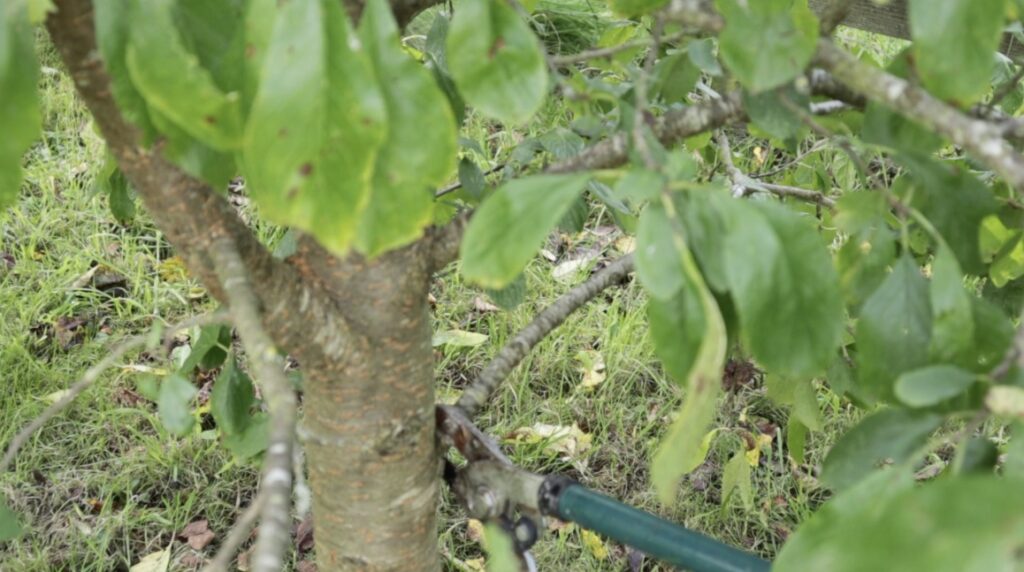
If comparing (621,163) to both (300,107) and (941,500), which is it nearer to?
(300,107)

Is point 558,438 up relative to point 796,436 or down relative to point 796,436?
down

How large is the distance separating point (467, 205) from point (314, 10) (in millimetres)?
692

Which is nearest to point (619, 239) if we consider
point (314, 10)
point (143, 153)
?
point (143, 153)

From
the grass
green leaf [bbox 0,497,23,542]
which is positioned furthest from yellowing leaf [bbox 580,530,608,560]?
green leaf [bbox 0,497,23,542]

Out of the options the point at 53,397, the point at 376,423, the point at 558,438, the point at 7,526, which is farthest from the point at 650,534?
the point at 53,397

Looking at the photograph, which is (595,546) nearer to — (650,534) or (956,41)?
(650,534)

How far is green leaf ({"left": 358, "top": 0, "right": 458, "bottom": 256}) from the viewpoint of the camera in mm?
454

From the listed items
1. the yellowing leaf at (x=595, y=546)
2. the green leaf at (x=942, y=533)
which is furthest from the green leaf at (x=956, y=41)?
the yellowing leaf at (x=595, y=546)

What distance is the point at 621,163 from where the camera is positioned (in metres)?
0.62

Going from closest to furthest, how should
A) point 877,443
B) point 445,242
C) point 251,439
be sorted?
point 877,443, point 445,242, point 251,439

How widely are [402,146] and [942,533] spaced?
0.93 ft

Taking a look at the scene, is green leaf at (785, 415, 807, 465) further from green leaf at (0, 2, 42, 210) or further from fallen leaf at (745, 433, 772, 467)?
green leaf at (0, 2, 42, 210)

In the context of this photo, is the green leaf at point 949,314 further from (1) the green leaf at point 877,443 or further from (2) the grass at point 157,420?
(2) the grass at point 157,420

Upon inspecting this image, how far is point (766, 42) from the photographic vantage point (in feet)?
1.61
